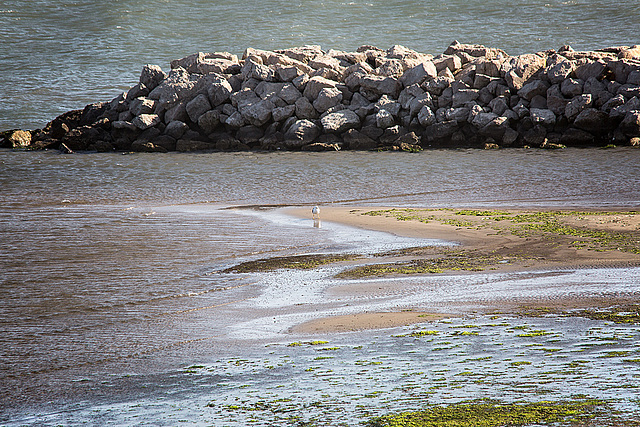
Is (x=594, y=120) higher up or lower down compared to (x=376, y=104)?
lower down

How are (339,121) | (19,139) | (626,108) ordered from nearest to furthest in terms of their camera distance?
(626,108) < (339,121) < (19,139)

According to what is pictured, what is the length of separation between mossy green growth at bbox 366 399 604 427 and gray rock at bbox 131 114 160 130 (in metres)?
20.3

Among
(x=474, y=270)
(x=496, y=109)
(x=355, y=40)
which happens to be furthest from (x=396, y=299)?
(x=355, y=40)

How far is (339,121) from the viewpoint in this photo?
2031cm

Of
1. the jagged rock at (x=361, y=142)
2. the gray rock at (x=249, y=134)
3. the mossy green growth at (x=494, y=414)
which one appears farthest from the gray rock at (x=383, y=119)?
the mossy green growth at (x=494, y=414)

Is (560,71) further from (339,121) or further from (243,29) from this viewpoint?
(243,29)

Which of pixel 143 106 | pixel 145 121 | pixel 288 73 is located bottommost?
pixel 145 121

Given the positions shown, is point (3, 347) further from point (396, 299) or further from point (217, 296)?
point (396, 299)

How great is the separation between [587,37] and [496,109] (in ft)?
99.1

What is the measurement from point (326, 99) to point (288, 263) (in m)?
14.0

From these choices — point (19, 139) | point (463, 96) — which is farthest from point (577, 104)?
point (19, 139)

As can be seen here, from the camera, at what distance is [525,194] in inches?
498

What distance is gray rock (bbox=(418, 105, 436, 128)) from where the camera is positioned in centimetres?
1994

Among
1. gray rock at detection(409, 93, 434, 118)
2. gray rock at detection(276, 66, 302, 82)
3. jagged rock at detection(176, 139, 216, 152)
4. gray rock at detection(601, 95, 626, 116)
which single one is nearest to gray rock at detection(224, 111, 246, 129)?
jagged rock at detection(176, 139, 216, 152)
